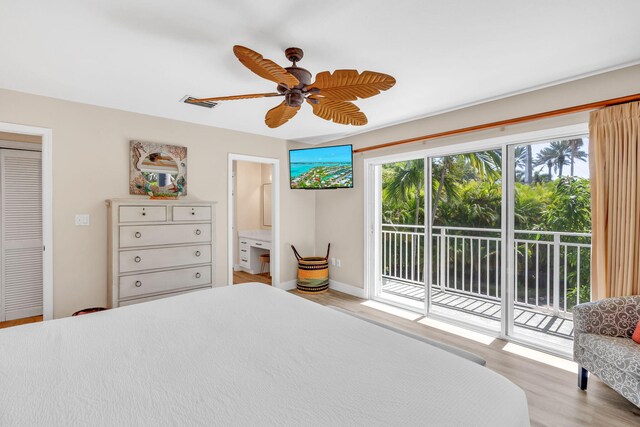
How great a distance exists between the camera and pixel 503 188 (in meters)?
3.05

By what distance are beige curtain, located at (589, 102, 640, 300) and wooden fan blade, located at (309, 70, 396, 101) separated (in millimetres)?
1892

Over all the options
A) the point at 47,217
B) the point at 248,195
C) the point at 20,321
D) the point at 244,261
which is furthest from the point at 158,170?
the point at 244,261

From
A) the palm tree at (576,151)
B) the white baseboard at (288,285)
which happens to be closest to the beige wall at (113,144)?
the palm tree at (576,151)

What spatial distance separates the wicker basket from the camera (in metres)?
4.58

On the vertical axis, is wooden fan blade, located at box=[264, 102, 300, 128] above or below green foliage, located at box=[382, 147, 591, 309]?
above

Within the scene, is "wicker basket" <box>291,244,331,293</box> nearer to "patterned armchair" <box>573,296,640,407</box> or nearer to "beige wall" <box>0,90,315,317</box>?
"beige wall" <box>0,90,315,317</box>

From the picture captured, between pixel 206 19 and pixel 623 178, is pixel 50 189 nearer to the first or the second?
pixel 206 19

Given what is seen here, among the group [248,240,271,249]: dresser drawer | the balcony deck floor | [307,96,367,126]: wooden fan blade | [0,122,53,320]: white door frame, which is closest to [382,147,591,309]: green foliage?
the balcony deck floor

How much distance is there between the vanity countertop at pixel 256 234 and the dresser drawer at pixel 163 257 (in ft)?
6.38

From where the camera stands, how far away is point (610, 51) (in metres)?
2.07

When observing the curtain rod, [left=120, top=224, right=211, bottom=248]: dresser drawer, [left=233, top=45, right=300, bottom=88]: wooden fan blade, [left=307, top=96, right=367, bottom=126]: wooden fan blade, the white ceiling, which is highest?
the white ceiling

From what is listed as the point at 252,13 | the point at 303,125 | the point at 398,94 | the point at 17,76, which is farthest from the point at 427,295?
the point at 17,76

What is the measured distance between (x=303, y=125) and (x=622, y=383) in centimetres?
352

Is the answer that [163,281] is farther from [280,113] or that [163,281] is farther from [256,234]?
[256,234]
